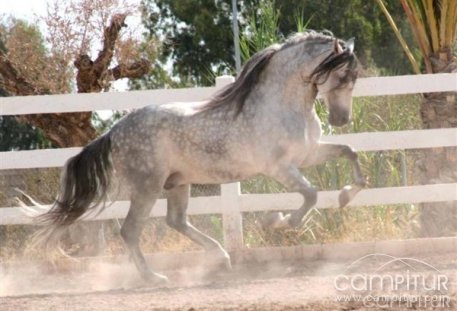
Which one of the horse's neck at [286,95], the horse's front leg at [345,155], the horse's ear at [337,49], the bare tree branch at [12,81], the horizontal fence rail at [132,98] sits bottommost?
the horse's front leg at [345,155]

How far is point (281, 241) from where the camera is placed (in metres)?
9.14

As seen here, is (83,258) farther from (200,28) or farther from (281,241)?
(200,28)

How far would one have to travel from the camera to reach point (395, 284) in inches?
244

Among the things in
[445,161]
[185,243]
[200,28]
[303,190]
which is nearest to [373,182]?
[445,161]

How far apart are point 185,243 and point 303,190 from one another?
7.48ft

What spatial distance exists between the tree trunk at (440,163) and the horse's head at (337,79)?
2.36 meters

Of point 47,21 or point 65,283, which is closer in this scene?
point 65,283

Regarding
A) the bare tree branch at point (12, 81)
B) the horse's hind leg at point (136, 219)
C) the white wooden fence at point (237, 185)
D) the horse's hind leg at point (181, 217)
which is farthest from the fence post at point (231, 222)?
the bare tree branch at point (12, 81)

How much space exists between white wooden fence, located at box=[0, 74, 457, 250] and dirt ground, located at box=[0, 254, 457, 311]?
1.92ft

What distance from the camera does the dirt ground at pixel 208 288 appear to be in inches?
→ 228

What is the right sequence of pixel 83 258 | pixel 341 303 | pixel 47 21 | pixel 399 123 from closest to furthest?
pixel 341 303
pixel 83 258
pixel 399 123
pixel 47 21

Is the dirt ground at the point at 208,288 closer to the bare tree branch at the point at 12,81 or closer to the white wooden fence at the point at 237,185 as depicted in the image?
the white wooden fence at the point at 237,185

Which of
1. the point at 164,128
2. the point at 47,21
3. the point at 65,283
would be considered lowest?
the point at 65,283

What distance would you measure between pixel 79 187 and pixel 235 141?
1300mm
